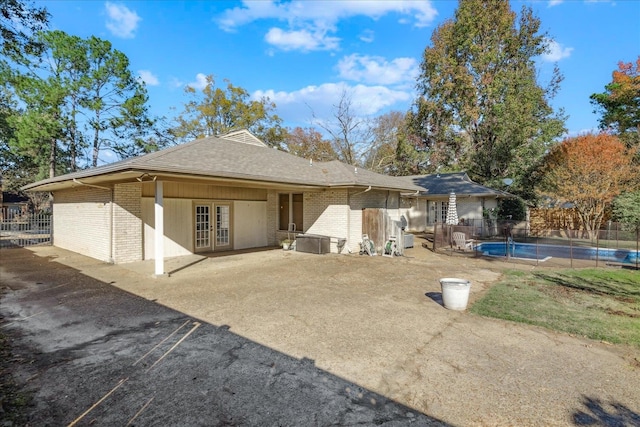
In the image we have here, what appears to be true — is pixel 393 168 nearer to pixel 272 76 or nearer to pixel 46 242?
pixel 272 76

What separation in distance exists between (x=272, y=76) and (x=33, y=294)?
65.3 feet

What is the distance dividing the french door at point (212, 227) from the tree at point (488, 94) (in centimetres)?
1958

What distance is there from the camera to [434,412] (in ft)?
9.48

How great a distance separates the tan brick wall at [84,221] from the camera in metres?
10.6

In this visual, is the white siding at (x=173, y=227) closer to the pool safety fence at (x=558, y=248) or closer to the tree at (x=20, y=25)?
the tree at (x=20, y=25)

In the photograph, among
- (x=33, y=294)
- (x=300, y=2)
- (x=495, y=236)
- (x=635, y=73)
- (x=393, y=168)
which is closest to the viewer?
(x=33, y=294)

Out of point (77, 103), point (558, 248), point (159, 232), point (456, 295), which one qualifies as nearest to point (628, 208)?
point (558, 248)

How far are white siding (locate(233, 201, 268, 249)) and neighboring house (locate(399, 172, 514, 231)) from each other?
418 inches

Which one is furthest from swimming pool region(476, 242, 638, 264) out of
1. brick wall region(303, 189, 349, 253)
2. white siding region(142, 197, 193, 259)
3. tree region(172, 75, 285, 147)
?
tree region(172, 75, 285, 147)

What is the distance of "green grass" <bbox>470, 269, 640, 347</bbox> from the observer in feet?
16.1

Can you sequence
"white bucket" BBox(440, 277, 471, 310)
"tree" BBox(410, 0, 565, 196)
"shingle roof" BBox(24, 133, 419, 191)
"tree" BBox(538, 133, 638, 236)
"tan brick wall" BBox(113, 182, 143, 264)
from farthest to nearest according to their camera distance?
"tree" BBox(410, 0, 565, 196), "tree" BBox(538, 133, 638, 236), "tan brick wall" BBox(113, 182, 143, 264), "shingle roof" BBox(24, 133, 419, 191), "white bucket" BBox(440, 277, 471, 310)

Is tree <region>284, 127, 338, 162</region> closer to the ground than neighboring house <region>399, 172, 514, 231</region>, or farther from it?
farther from it

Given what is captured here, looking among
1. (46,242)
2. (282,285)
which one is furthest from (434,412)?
(46,242)

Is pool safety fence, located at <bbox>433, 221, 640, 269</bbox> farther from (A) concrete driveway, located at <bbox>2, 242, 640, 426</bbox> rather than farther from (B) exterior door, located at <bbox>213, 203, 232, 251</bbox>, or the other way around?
(B) exterior door, located at <bbox>213, 203, 232, 251</bbox>
